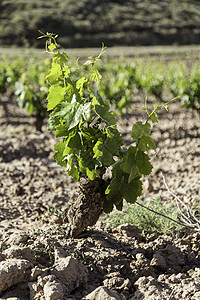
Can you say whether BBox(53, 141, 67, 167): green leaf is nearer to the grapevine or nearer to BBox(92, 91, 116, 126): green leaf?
the grapevine

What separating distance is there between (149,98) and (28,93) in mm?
5550

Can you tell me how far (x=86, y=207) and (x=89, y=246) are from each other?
0.91 feet

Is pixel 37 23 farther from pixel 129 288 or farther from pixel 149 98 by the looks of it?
pixel 129 288

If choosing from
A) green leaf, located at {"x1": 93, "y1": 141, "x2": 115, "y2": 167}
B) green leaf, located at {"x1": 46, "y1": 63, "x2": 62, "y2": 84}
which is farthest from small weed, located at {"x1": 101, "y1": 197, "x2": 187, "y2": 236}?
green leaf, located at {"x1": 46, "y1": 63, "x2": 62, "y2": 84}

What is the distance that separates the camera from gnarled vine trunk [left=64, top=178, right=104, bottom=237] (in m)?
2.76

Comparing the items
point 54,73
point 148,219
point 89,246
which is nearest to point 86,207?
point 89,246

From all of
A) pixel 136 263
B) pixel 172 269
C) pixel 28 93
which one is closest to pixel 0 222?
pixel 136 263

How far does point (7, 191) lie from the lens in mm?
4211

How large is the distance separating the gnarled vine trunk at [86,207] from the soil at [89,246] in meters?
0.11

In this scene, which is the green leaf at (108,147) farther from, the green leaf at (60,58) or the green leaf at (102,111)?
Answer: the green leaf at (60,58)

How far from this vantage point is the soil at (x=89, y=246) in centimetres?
225

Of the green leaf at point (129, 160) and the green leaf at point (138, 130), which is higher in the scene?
the green leaf at point (138, 130)

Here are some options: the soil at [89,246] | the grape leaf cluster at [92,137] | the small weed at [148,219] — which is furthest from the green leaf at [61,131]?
the small weed at [148,219]

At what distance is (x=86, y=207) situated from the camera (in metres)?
2.79
